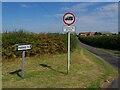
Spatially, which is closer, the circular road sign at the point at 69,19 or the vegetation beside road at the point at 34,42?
the circular road sign at the point at 69,19

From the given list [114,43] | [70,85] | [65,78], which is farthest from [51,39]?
[114,43]

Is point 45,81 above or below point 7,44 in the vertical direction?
below

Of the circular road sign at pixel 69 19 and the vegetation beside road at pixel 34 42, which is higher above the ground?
the circular road sign at pixel 69 19

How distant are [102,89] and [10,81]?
11.3 ft

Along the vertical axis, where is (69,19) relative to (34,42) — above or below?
above

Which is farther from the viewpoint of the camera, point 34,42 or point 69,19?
point 34,42

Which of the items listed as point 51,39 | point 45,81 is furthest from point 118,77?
point 51,39

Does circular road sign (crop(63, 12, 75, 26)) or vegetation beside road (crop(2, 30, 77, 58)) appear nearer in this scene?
circular road sign (crop(63, 12, 75, 26))

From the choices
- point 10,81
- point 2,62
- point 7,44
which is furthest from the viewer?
point 7,44

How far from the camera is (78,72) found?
11.2 m

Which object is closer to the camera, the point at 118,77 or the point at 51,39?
the point at 118,77

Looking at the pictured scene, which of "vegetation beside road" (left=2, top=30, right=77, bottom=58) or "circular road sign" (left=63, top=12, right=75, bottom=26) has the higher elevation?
"circular road sign" (left=63, top=12, right=75, bottom=26)

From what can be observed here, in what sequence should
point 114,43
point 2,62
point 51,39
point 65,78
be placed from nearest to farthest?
point 65,78 < point 2,62 < point 51,39 < point 114,43

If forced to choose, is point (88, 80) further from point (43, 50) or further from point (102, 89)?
point (43, 50)
